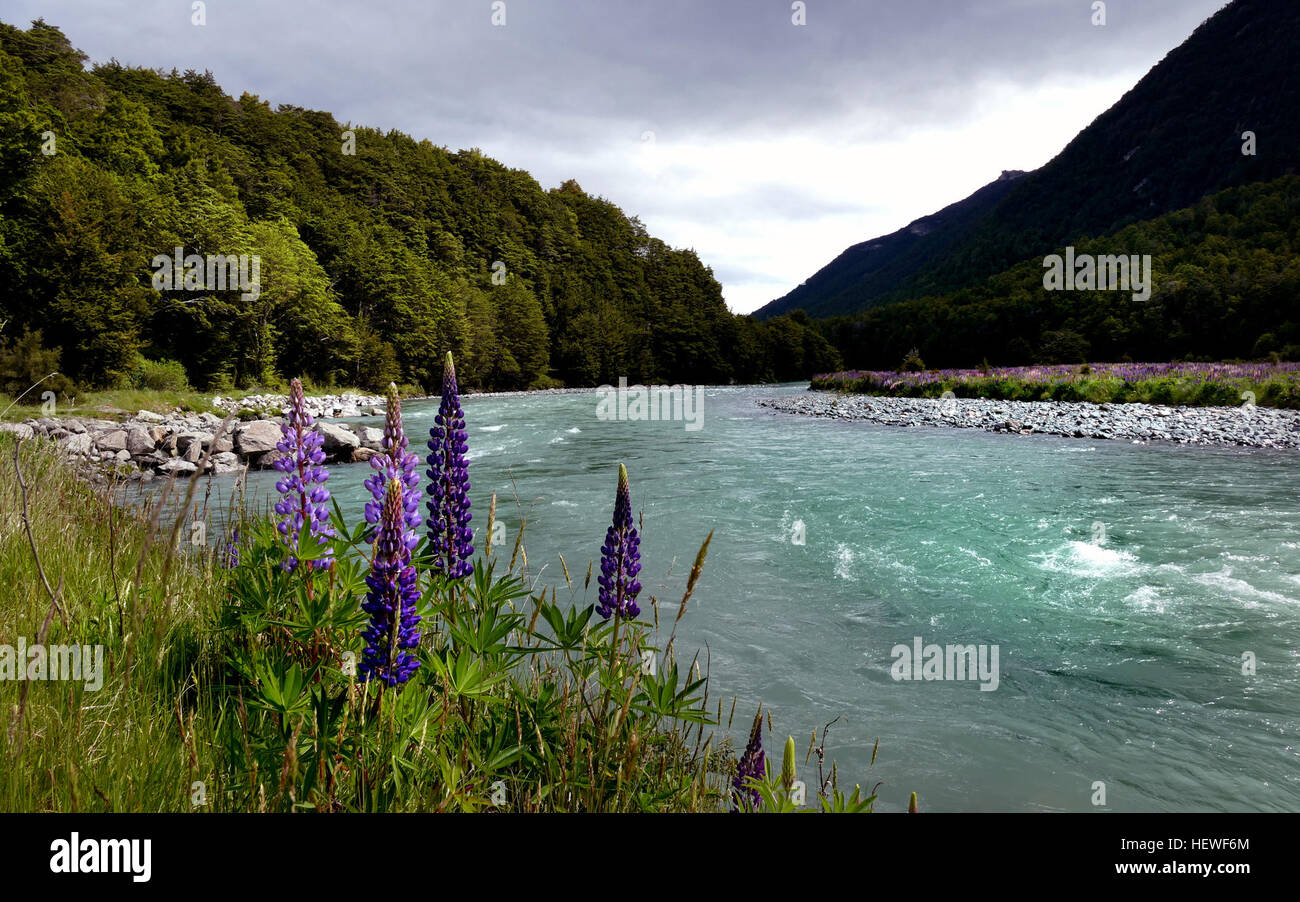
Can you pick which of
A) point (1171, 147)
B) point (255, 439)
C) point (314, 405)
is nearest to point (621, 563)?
point (255, 439)

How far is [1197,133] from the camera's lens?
82688 millimetres

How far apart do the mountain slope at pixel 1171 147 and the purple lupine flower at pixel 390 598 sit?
9316cm

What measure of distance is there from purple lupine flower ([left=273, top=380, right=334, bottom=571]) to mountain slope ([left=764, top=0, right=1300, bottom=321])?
93.0 m

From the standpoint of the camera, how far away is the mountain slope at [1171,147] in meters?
73.5

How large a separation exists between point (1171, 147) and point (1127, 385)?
86.7 metres

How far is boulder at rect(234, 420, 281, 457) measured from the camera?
55.2 ft

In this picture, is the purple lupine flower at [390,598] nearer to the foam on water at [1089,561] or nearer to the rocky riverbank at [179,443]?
the foam on water at [1089,561]

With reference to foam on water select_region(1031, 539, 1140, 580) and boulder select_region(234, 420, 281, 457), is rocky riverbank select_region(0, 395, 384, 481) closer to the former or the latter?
boulder select_region(234, 420, 281, 457)

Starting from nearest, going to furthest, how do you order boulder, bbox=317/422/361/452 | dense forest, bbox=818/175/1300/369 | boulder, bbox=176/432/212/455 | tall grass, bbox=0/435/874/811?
tall grass, bbox=0/435/874/811 < boulder, bbox=176/432/212/455 < boulder, bbox=317/422/361/452 < dense forest, bbox=818/175/1300/369

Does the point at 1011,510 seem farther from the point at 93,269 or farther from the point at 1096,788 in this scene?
the point at 93,269

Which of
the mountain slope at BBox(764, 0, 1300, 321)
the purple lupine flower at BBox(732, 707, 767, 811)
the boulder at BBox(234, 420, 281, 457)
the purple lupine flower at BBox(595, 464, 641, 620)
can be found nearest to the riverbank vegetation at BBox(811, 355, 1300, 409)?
the purple lupine flower at BBox(732, 707, 767, 811)

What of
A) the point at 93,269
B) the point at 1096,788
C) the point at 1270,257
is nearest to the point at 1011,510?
the point at 1096,788

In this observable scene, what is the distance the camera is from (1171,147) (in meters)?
83.3

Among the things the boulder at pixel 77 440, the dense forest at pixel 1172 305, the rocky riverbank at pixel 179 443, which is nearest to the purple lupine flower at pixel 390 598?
the rocky riverbank at pixel 179 443
